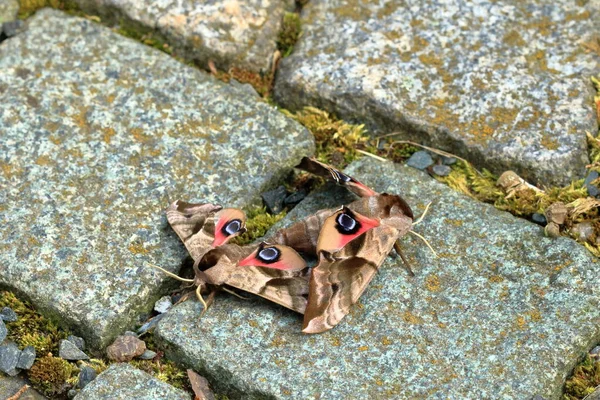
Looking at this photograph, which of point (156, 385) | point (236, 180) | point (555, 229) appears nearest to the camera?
point (156, 385)

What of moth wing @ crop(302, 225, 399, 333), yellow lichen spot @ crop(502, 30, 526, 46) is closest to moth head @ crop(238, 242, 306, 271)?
moth wing @ crop(302, 225, 399, 333)

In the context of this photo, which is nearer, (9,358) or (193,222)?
(9,358)

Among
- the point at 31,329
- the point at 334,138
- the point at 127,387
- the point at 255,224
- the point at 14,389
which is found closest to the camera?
the point at 127,387

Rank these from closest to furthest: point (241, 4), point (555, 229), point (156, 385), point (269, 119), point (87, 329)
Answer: point (156, 385) < point (87, 329) < point (555, 229) < point (269, 119) < point (241, 4)

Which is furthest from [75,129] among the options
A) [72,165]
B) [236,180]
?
[236,180]

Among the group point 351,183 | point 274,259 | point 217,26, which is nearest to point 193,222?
point 274,259

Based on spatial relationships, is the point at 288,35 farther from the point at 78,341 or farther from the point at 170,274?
the point at 78,341

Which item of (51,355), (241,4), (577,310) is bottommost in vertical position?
(51,355)

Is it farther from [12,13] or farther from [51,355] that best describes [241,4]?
[51,355]

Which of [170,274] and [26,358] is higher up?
[170,274]
